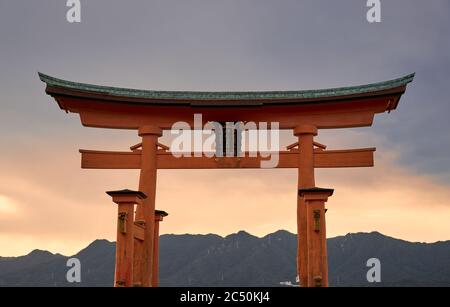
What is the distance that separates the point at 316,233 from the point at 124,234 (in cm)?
434

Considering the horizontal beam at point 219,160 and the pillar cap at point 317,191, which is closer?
the pillar cap at point 317,191

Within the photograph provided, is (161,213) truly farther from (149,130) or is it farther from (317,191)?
(317,191)

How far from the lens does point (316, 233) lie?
Result: 42.7 ft

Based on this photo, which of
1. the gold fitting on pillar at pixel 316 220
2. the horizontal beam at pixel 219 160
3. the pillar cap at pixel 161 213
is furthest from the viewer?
the pillar cap at pixel 161 213

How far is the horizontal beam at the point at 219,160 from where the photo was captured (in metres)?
15.4

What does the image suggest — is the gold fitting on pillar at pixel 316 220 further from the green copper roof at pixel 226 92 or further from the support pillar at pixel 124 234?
the support pillar at pixel 124 234

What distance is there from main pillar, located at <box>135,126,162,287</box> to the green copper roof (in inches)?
38.8

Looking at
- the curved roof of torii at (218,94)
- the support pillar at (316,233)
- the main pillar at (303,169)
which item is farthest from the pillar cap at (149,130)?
the support pillar at (316,233)

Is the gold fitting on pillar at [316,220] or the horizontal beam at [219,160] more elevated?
the horizontal beam at [219,160]

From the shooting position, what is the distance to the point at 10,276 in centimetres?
18125

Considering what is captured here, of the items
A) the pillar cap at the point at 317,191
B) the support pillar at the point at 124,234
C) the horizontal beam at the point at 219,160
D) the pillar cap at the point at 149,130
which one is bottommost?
the support pillar at the point at 124,234
